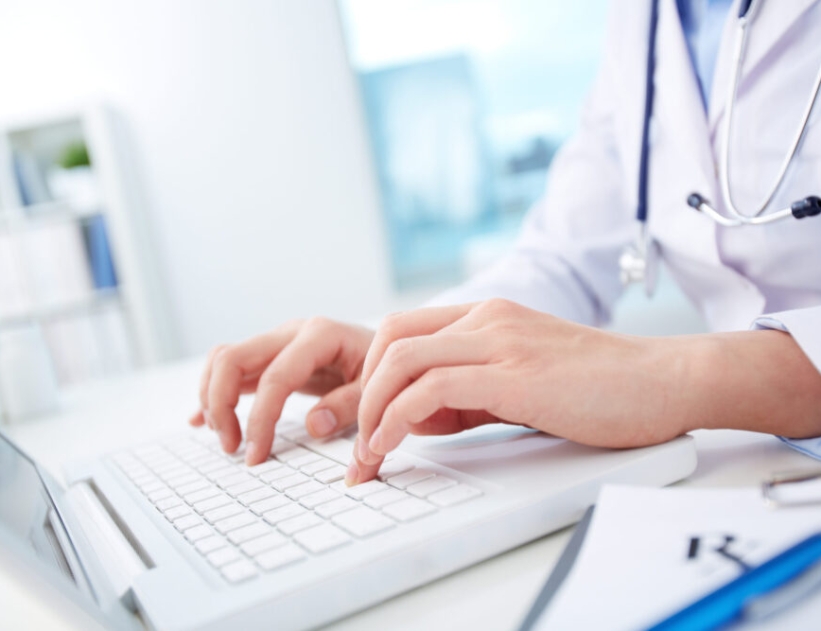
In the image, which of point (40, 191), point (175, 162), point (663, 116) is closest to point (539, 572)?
point (663, 116)

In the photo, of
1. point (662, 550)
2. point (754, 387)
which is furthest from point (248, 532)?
point (754, 387)

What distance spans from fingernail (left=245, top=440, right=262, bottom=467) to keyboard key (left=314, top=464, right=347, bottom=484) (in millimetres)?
94

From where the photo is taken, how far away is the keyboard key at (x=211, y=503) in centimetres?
49

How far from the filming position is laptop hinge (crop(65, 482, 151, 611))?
0.41 meters

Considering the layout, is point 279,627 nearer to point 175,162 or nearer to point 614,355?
point 614,355

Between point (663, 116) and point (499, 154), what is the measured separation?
3.31 metres

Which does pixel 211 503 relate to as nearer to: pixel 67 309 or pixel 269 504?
pixel 269 504

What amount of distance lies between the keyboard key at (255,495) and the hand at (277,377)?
0.28 ft

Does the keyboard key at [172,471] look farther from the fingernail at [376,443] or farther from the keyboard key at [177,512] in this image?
the fingernail at [376,443]

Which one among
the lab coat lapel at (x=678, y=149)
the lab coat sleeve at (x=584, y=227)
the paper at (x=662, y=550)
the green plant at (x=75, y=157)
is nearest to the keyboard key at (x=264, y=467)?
the paper at (x=662, y=550)

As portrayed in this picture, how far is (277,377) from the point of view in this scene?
652mm

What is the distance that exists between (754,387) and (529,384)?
160 millimetres

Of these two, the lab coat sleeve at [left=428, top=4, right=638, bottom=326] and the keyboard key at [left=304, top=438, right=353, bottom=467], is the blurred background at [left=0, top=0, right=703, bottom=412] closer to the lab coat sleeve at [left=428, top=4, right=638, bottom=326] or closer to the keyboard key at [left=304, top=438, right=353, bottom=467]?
the lab coat sleeve at [left=428, top=4, right=638, bottom=326]

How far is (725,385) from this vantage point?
19.3 inches
